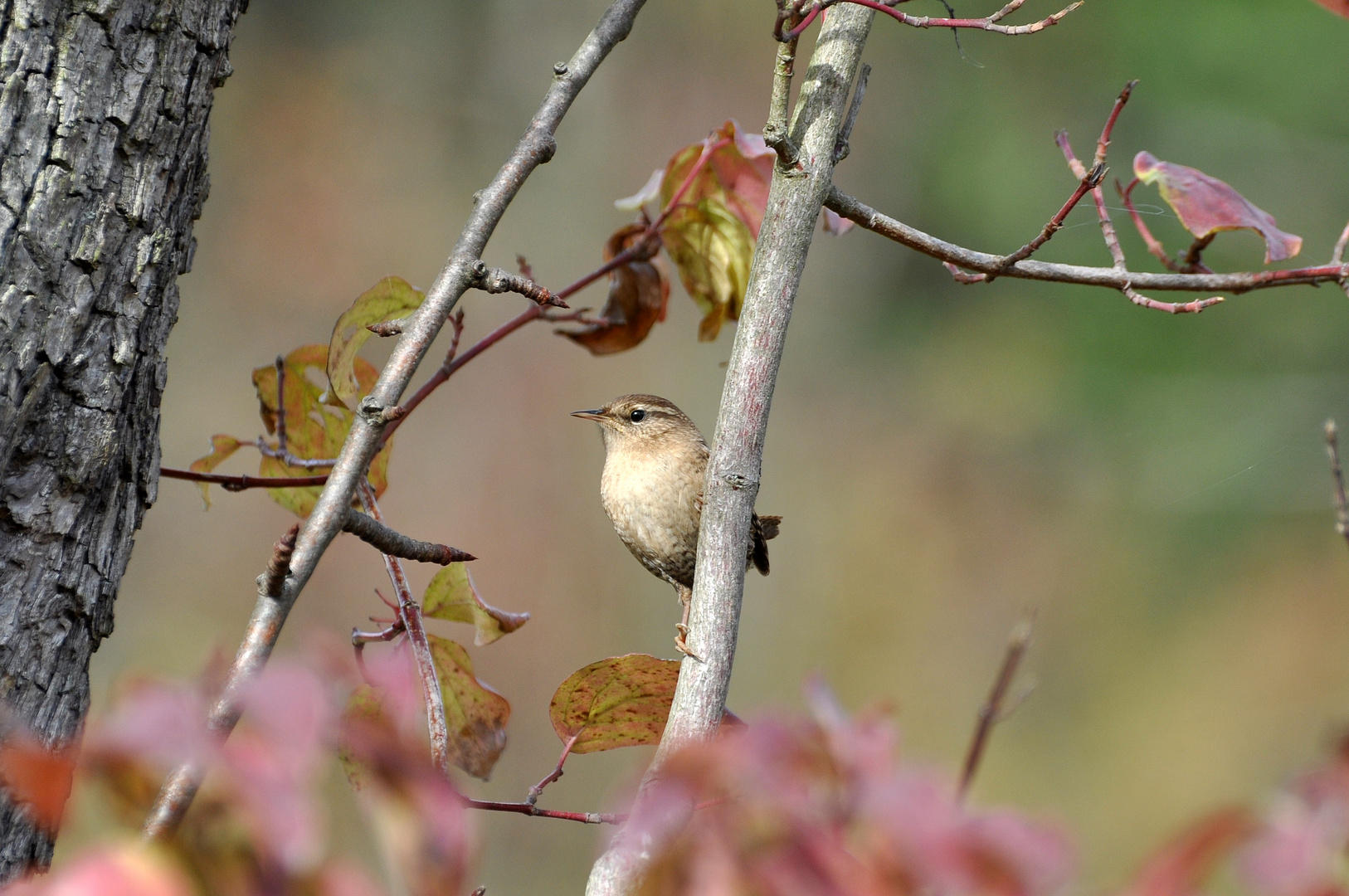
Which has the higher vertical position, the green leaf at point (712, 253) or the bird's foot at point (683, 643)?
the green leaf at point (712, 253)

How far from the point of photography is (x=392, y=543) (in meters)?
0.91

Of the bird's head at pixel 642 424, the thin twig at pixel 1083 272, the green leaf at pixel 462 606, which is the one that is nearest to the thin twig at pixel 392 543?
the green leaf at pixel 462 606

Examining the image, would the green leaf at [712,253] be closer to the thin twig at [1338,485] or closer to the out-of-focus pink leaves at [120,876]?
the thin twig at [1338,485]

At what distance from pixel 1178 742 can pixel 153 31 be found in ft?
25.6

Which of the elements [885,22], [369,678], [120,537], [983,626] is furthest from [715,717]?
[885,22]

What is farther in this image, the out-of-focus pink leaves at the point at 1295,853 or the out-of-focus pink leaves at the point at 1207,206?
the out-of-focus pink leaves at the point at 1207,206

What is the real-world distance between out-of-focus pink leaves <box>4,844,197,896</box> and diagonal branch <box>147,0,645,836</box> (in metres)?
0.11

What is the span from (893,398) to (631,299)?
6483mm

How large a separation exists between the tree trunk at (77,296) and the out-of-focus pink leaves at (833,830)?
860mm

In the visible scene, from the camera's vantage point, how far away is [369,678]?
44 cm

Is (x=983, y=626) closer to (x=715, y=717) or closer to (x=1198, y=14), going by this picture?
(x=1198, y=14)

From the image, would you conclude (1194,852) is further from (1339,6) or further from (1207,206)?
(1207,206)

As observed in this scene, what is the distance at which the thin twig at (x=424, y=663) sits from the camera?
954mm

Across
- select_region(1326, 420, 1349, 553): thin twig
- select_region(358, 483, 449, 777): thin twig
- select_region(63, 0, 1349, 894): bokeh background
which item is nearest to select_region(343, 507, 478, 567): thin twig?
select_region(358, 483, 449, 777): thin twig
